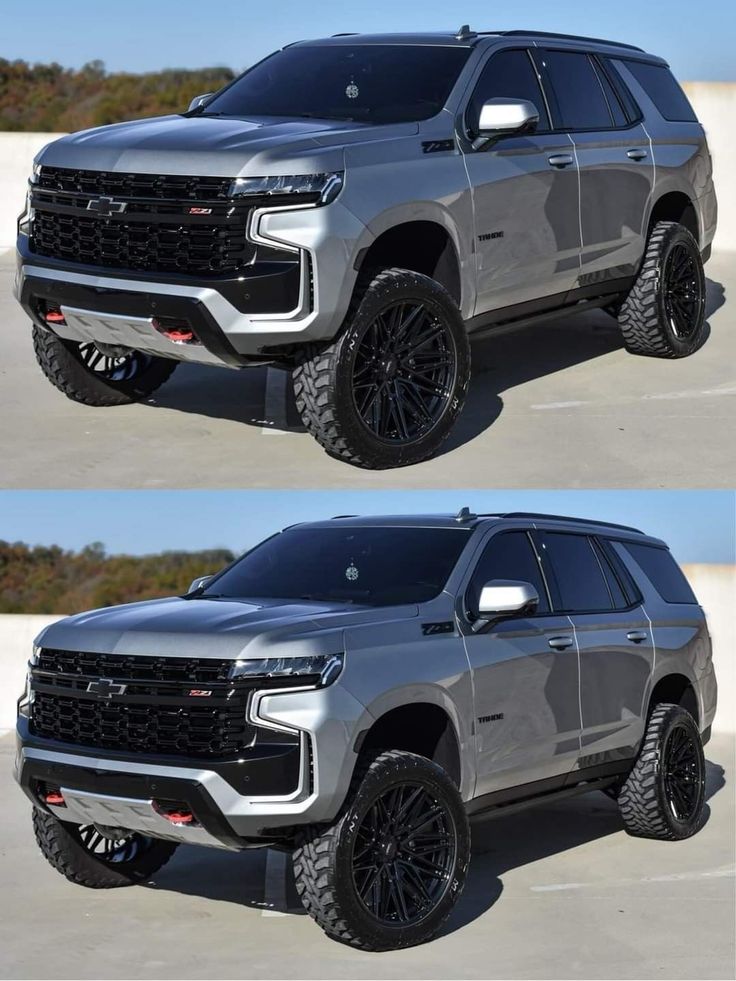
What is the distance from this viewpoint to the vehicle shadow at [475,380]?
10.2m

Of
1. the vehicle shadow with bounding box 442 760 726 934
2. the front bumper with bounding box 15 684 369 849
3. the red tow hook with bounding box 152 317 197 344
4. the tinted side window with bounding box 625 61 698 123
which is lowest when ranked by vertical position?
the vehicle shadow with bounding box 442 760 726 934

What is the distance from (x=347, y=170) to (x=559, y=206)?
2159 mm

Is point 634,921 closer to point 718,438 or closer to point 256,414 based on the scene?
point 718,438

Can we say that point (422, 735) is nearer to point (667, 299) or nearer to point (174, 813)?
point (174, 813)

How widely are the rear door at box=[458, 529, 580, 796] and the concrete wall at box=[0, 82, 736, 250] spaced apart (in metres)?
11.0

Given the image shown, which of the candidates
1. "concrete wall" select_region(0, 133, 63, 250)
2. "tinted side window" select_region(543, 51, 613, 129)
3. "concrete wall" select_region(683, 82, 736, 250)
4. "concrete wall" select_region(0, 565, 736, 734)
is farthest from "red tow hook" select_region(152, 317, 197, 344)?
"concrete wall" select_region(683, 82, 736, 250)

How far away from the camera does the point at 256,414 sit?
33.8ft

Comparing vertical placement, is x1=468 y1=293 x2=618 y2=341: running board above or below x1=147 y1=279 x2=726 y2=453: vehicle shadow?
above

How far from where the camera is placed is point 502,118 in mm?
8773

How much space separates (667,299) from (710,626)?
507 centimetres

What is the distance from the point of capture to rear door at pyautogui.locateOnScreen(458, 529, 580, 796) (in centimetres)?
736

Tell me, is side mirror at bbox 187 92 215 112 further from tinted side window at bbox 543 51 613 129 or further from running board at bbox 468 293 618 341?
running board at bbox 468 293 618 341

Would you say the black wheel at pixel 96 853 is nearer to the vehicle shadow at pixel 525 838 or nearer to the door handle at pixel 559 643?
the vehicle shadow at pixel 525 838

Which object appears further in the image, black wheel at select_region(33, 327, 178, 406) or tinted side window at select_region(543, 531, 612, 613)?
black wheel at select_region(33, 327, 178, 406)
